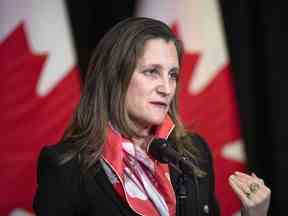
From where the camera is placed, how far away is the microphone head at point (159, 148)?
0.98 metres

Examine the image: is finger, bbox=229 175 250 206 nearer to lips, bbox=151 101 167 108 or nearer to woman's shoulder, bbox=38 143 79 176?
lips, bbox=151 101 167 108

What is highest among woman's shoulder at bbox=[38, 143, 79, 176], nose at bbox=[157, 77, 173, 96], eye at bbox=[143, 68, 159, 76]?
eye at bbox=[143, 68, 159, 76]

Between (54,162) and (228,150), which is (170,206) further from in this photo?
(228,150)

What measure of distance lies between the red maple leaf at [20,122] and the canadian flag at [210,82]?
48cm

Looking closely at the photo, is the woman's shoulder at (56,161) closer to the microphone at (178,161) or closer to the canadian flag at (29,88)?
the microphone at (178,161)

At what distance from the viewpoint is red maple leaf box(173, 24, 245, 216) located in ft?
6.29

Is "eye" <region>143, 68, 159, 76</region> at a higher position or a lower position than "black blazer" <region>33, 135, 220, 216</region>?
higher

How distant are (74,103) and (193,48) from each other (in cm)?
51

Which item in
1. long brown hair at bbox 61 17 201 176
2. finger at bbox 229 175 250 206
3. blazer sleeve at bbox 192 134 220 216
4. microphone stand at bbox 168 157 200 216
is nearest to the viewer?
microphone stand at bbox 168 157 200 216

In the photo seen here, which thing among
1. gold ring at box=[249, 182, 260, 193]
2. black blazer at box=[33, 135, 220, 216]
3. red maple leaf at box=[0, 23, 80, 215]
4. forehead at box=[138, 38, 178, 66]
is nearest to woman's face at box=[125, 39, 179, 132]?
forehead at box=[138, 38, 178, 66]

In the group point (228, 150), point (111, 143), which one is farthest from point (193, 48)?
point (111, 143)

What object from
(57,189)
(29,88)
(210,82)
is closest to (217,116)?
(210,82)

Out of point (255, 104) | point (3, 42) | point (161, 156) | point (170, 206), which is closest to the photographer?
point (161, 156)

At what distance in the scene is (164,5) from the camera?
195 centimetres
